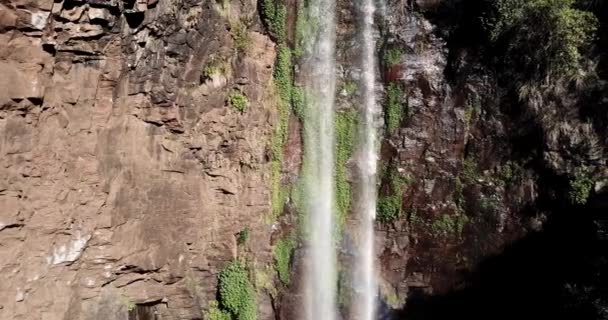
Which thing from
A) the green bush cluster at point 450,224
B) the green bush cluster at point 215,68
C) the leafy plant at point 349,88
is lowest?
the green bush cluster at point 450,224

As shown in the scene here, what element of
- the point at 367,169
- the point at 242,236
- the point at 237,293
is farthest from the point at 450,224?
the point at 237,293

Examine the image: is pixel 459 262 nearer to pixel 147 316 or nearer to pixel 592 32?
pixel 592 32

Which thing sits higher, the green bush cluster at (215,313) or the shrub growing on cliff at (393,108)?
the shrub growing on cliff at (393,108)

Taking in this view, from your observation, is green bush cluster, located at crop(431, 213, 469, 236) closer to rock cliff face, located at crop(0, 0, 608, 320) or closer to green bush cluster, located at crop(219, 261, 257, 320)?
rock cliff face, located at crop(0, 0, 608, 320)

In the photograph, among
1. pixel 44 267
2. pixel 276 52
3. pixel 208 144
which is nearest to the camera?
pixel 44 267

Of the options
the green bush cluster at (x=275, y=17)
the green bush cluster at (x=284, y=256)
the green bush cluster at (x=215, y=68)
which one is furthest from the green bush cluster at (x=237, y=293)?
the green bush cluster at (x=275, y=17)

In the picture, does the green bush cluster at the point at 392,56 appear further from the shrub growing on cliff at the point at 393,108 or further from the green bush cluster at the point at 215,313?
the green bush cluster at the point at 215,313

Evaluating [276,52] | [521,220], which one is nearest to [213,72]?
[276,52]

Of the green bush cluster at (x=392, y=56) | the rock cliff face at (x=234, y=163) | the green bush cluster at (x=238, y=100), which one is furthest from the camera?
the green bush cluster at (x=392, y=56)
